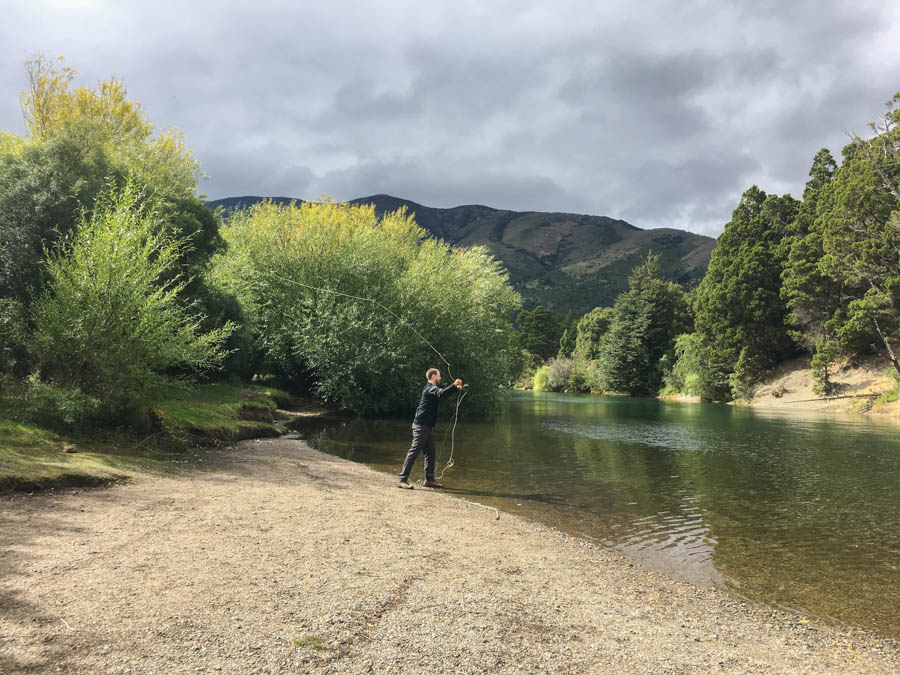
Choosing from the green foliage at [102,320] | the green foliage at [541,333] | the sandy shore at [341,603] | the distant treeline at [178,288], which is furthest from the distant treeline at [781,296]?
the green foliage at [102,320]

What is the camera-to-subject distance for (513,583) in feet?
21.4

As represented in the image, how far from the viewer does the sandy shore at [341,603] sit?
450cm

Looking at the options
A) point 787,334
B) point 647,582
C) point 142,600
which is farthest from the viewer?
point 787,334

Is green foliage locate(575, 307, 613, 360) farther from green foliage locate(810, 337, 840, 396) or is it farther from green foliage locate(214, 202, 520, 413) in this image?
green foliage locate(214, 202, 520, 413)

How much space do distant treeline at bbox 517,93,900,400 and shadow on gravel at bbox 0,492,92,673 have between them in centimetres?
5002

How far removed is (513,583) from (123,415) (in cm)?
1195

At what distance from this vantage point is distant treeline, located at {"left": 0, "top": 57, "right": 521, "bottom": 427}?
13.1 m

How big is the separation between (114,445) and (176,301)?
1417cm

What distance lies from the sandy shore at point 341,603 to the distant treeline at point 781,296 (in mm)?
45093

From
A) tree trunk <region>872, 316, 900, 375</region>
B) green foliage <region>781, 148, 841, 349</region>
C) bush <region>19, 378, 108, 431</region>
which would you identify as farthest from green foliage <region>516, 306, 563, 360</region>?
bush <region>19, 378, 108, 431</region>

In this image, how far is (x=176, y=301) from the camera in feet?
84.3

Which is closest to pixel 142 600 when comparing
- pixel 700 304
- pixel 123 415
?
pixel 123 415

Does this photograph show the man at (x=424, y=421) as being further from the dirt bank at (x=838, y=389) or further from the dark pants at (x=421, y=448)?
the dirt bank at (x=838, y=389)

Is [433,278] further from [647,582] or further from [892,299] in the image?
[892,299]
